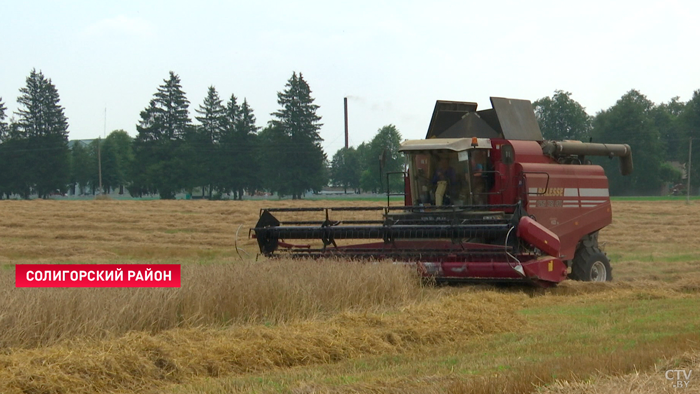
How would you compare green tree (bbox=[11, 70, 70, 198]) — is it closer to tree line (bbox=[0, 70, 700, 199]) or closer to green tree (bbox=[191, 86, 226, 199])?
tree line (bbox=[0, 70, 700, 199])

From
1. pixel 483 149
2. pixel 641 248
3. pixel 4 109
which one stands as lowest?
pixel 641 248

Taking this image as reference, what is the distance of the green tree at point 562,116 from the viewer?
86438mm

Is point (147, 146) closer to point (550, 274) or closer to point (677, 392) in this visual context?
point (550, 274)

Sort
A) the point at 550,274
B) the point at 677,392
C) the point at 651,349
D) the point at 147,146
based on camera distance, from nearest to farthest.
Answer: the point at 677,392, the point at 651,349, the point at 550,274, the point at 147,146

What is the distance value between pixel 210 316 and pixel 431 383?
10.2ft

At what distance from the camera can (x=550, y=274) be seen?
41.2ft

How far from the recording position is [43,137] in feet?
261

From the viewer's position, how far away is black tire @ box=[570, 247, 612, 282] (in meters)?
14.6

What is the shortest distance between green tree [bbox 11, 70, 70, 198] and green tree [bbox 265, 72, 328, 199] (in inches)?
823

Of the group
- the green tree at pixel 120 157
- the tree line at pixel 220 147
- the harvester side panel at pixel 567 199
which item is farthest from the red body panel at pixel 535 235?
the green tree at pixel 120 157

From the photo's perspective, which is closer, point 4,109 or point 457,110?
point 457,110

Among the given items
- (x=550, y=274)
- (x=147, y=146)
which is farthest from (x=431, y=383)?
(x=147, y=146)

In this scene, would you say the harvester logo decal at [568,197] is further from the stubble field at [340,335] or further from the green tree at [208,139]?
the green tree at [208,139]

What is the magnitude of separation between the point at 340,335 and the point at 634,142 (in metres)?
78.4
